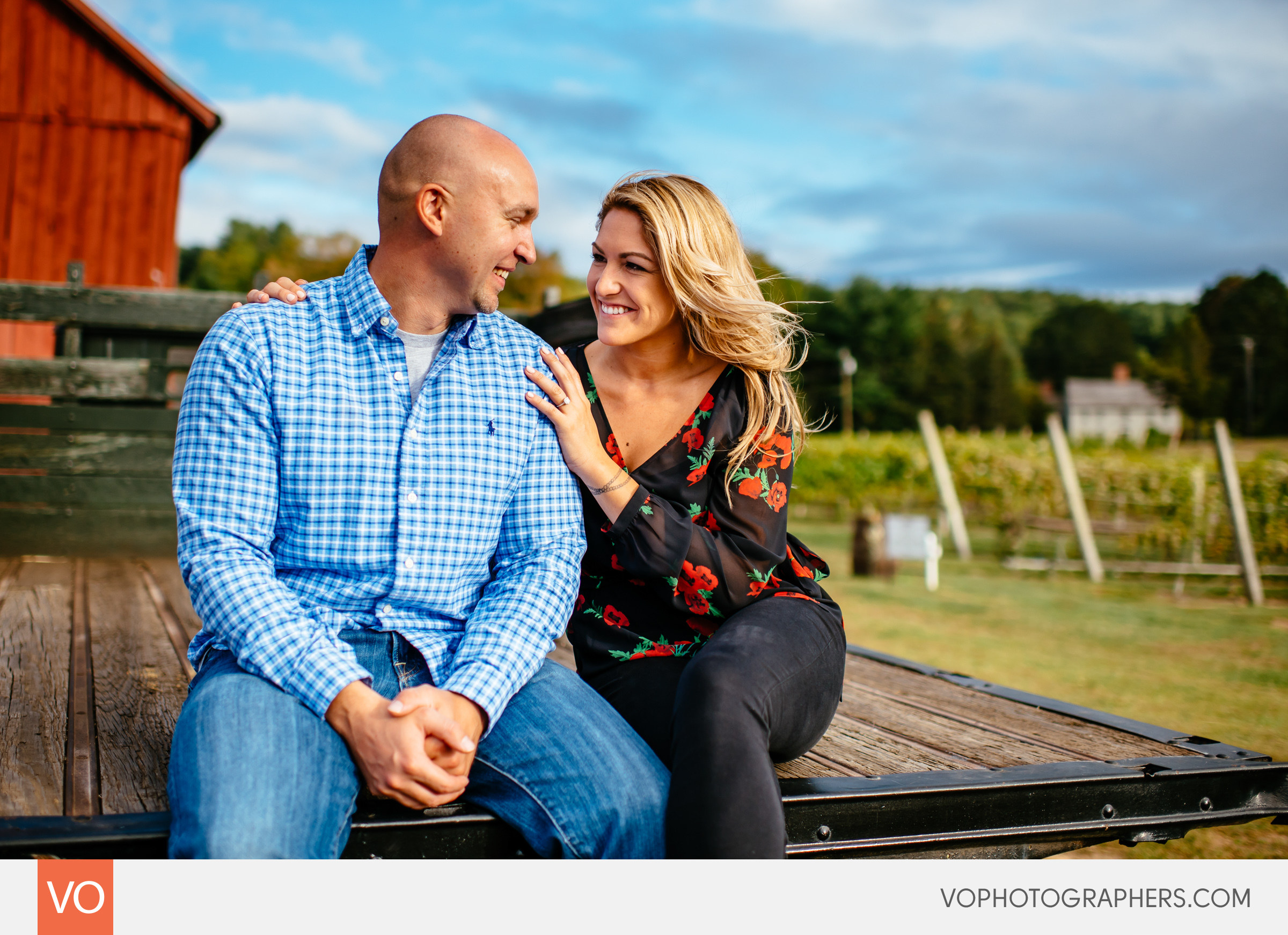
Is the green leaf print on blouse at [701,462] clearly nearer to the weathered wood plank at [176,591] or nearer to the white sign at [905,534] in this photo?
the weathered wood plank at [176,591]

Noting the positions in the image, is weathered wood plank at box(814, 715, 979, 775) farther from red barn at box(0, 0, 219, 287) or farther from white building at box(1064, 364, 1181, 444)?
white building at box(1064, 364, 1181, 444)

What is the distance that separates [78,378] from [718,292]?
4.15 meters

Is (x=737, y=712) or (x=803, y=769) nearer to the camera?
(x=737, y=712)

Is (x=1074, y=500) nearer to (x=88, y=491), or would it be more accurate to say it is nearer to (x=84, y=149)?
(x=88, y=491)

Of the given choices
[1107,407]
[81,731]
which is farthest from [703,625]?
[1107,407]

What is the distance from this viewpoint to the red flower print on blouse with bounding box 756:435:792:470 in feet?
7.13

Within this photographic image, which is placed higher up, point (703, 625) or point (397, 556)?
point (397, 556)

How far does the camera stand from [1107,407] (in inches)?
3937

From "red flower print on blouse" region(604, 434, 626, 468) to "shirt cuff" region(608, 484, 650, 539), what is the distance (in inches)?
8.4

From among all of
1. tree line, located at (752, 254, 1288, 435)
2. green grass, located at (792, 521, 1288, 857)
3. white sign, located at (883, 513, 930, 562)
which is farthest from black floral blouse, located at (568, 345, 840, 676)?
white sign, located at (883, 513, 930, 562)

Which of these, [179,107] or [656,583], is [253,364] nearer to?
[656,583]

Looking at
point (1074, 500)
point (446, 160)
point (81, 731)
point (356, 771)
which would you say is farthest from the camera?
point (1074, 500)

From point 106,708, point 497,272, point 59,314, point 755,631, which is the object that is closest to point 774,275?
point 497,272

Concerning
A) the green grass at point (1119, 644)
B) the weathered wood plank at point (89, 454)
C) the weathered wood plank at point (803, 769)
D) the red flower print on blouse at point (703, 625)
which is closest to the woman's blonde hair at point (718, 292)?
the red flower print on blouse at point (703, 625)
